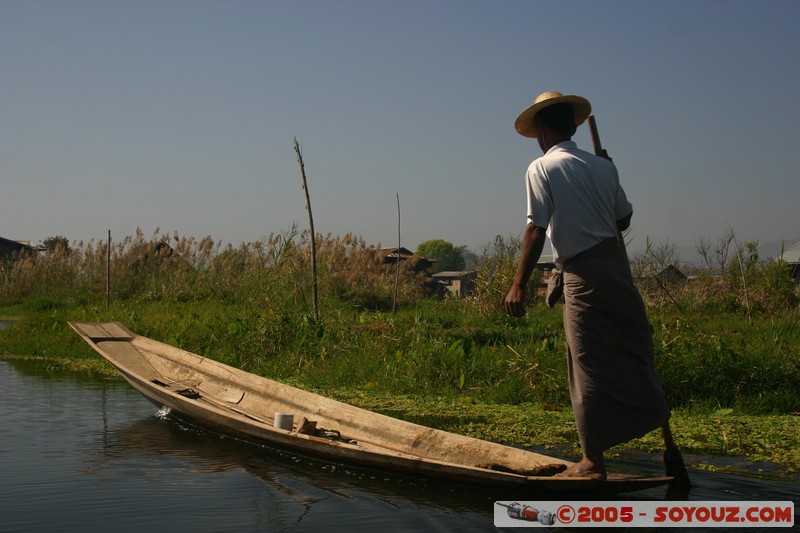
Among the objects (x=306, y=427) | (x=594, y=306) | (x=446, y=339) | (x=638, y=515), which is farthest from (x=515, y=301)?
(x=446, y=339)

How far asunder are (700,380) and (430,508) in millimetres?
3135

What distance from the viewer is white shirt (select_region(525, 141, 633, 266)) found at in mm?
3357

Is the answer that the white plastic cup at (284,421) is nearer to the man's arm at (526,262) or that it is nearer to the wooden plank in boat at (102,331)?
the man's arm at (526,262)

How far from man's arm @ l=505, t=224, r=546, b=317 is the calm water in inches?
31.9

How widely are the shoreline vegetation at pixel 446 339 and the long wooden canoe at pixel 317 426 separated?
0.92m

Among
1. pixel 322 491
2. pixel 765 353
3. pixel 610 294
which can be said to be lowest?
pixel 322 491

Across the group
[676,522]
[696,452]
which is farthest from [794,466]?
[676,522]

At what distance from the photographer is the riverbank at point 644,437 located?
4371mm

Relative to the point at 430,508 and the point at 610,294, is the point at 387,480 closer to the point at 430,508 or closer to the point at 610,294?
the point at 430,508

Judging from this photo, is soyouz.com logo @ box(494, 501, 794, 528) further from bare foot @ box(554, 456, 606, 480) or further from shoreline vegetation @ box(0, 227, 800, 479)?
shoreline vegetation @ box(0, 227, 800, 479)

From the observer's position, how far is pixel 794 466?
13.7 feet

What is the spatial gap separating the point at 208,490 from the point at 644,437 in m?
2.61

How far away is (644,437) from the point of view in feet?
16.3

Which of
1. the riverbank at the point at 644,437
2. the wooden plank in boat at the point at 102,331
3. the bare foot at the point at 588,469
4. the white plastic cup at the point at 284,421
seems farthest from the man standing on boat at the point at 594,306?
the wooden plank in boat at the point at 102,331
